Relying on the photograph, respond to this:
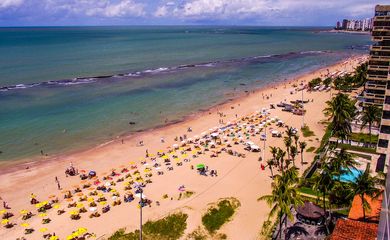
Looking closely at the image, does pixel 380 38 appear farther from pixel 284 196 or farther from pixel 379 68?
pixel 284 196

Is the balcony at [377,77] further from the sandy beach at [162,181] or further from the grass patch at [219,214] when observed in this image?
the grass patch at [219,214]

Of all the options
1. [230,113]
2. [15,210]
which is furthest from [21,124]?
[230,113]

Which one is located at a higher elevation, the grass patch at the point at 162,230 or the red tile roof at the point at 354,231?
the red tile roof at the point at 354,231

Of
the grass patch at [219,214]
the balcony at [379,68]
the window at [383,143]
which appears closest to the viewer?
the grass patch at [219,214]

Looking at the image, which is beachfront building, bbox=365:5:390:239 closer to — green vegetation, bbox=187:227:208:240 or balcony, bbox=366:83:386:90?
balcony, bbox=366:83:386:90

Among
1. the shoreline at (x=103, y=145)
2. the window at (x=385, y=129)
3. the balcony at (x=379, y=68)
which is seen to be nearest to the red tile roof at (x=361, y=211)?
the window at (x=385, y=129)

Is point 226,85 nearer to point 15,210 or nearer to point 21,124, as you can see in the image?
point 21,124

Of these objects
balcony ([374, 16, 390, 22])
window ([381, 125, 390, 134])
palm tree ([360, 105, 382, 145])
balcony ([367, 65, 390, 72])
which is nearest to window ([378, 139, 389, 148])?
window ([381, 125, 390, 134])
